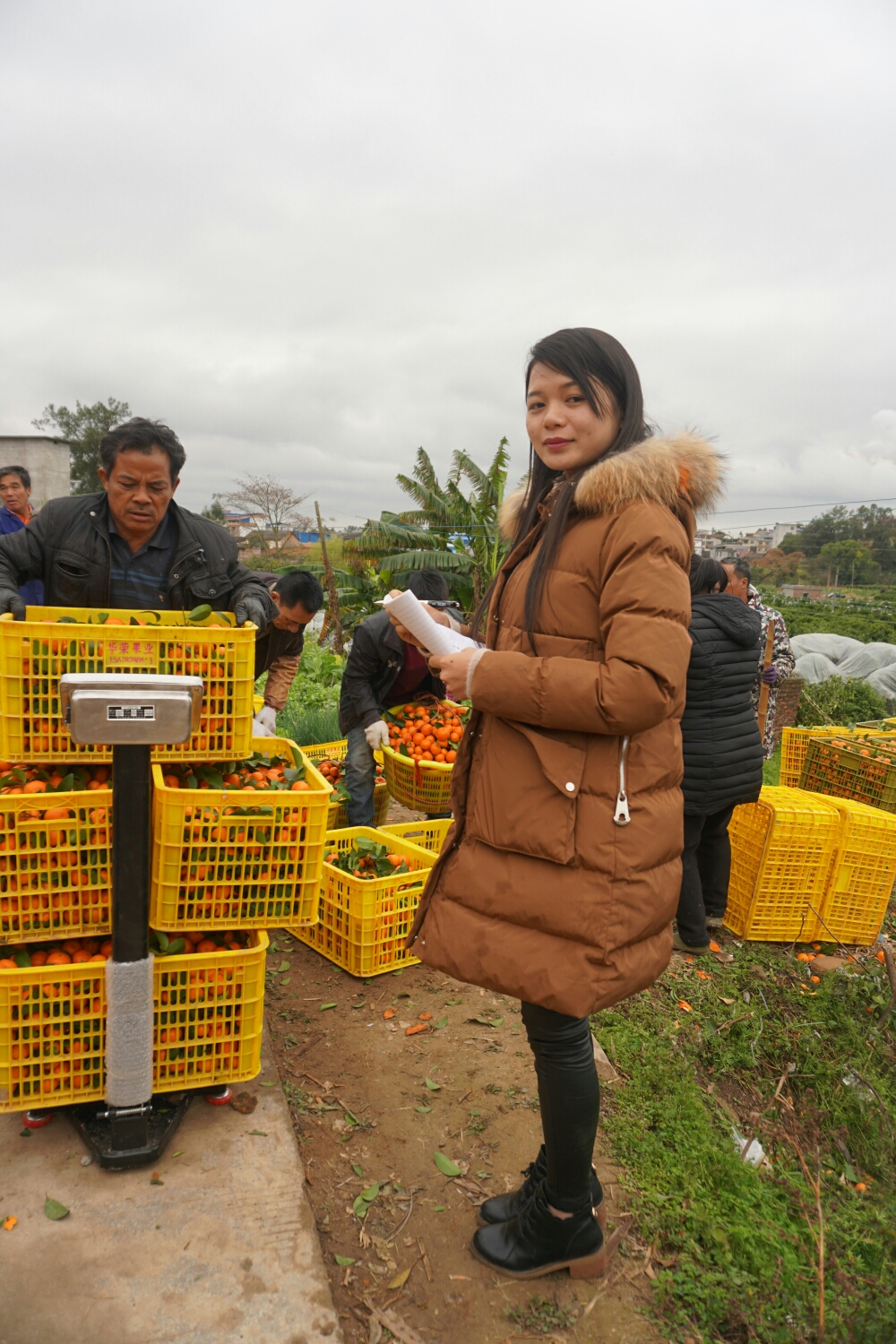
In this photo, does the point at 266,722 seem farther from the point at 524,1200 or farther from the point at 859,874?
the point at 859,874

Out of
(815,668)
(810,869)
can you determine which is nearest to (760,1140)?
(810,869)

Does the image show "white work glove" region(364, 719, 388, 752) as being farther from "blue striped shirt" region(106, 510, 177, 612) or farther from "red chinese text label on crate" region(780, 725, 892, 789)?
"red chinese text label on crate" region(780, 725, 892, 789)

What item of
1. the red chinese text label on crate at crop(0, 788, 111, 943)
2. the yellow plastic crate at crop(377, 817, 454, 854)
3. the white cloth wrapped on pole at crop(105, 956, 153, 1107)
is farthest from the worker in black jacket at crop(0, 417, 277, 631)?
the yellow plastic crate at crop(377, 817, 454, 854)

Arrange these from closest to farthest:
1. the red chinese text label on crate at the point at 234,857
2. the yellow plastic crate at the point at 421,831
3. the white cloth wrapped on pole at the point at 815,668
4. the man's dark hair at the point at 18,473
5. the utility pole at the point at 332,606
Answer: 1. the red chinese text label on crate at the point at 234,857
2. the yellow plastic crate at the point at 421,831
3. the man's dark hair at the point at 18,473
4. the white cloth wrapped on pole at the point at 815,668
5. the utility pole at the point at 332,606

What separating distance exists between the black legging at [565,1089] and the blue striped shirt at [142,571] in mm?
1882

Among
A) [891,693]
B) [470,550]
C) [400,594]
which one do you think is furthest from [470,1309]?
[470,550]

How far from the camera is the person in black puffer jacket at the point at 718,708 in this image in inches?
161

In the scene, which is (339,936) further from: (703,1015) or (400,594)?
(400,594)

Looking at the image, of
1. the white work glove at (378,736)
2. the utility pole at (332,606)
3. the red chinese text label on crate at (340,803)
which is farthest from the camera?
the utility pole at (332,606)

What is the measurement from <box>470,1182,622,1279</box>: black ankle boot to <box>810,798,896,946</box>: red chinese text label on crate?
9.98 ft

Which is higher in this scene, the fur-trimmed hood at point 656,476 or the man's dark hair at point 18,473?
the man's dark hair at point 18,473

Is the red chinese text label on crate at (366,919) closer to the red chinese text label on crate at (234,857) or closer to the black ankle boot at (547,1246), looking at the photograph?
the red chinese text label on crate at (234,857)

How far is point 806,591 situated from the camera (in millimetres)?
19406

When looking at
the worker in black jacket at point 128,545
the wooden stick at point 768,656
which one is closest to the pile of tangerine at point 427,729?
the worker in black jacket at point 128,545
